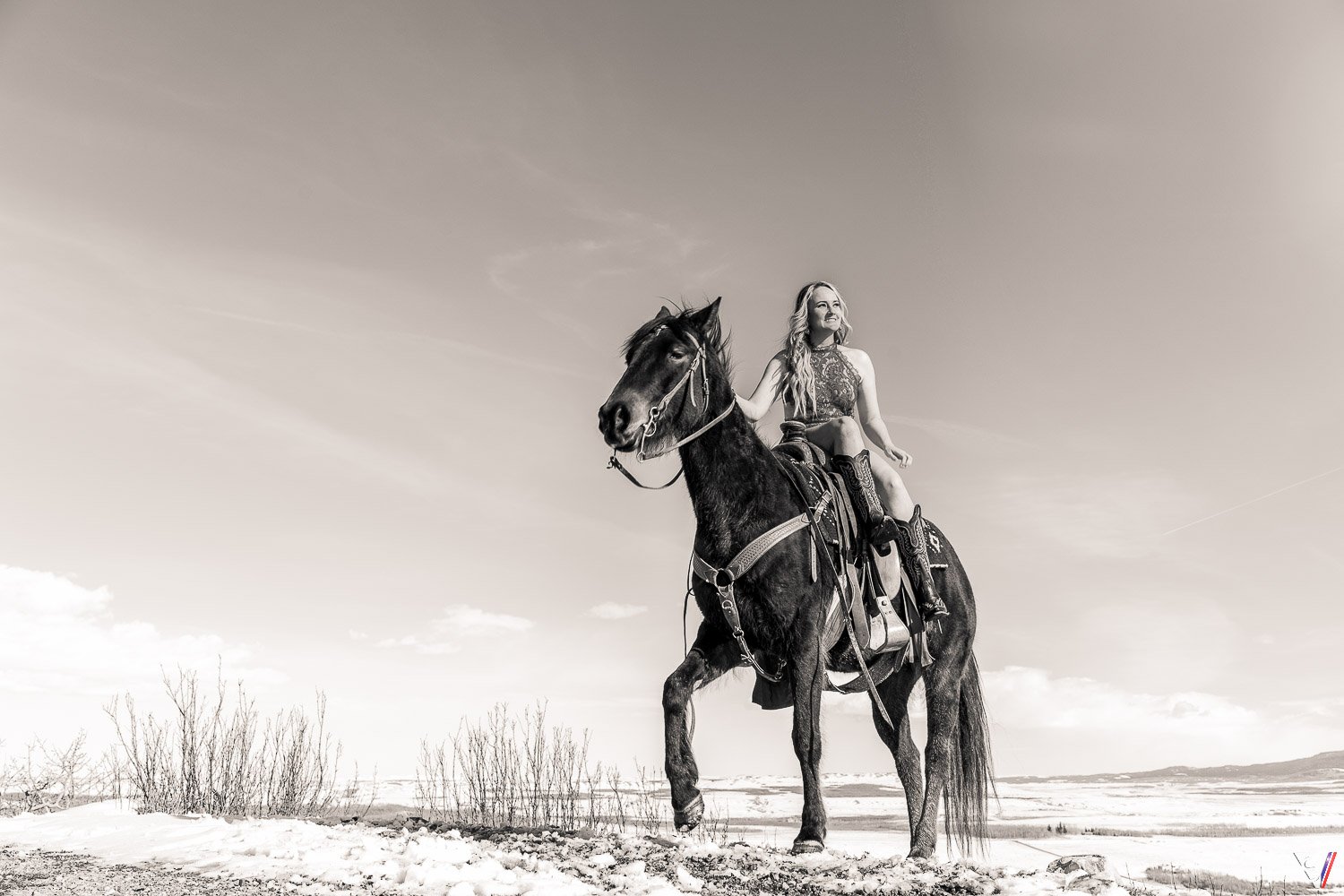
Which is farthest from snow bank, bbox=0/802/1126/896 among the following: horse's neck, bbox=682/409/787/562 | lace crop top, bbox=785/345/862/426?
lace crop top, bbox=785/345/862/426

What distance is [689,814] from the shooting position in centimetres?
527

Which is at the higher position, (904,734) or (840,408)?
(840,408)

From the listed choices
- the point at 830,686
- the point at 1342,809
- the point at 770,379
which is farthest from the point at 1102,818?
the point at 770,379

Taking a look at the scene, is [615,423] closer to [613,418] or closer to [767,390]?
[613,418]

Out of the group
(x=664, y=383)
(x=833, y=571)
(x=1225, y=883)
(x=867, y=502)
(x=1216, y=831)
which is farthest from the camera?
(x=1216, y=831)

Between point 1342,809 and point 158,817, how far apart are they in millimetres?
19336

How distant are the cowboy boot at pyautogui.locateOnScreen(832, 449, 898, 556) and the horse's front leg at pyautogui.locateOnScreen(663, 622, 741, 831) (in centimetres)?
147

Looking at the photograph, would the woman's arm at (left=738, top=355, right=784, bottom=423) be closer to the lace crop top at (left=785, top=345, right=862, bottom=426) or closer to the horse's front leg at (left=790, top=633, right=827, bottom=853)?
the lace crop top at (left=785, top=345, right=862, bottom=426)

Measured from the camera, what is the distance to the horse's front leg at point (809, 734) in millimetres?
5027

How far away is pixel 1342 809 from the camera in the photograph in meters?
16.7

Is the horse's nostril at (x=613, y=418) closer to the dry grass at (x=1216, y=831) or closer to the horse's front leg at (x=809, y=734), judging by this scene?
the horse's front leg at (x=809, y=734)

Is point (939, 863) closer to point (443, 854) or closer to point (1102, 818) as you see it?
point (443, 854)

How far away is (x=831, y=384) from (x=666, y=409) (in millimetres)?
1683

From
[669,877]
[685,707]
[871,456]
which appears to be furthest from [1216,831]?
[669,877]
